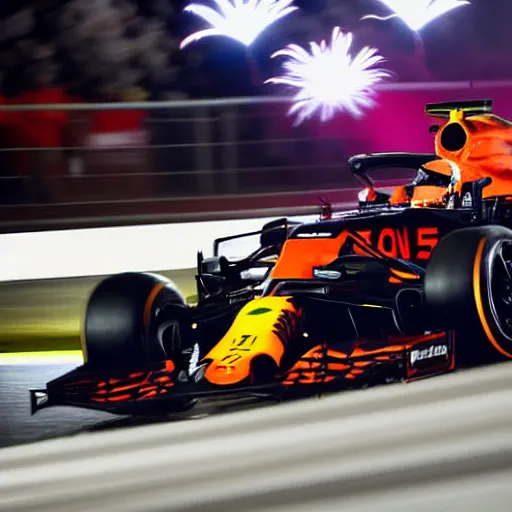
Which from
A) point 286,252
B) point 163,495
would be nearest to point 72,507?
point 163,495

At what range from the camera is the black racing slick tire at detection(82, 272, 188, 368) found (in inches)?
136

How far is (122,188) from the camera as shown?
4.88 meters

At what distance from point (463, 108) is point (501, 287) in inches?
35.6

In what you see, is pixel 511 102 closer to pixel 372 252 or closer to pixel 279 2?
pixel 372 252

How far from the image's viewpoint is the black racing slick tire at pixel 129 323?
3443 mm

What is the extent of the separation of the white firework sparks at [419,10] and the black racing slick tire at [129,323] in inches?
73.8

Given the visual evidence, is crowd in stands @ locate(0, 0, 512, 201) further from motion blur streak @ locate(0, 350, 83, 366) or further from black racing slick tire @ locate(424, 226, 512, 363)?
black racing slick tire @ locate(424, 226, 512, 363)

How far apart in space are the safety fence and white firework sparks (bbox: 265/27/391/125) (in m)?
0.10

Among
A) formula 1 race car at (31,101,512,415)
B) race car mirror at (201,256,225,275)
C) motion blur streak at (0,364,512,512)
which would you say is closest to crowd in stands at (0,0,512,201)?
formula 1 race car at (31,101,512,415)

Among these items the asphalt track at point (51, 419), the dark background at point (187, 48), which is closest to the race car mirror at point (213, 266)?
the asphalt track at point (51, 419)

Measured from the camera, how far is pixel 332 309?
3.36 meters

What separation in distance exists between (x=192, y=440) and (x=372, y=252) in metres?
0.98

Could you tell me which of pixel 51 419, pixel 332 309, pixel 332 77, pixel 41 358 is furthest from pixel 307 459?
pixel 332 77

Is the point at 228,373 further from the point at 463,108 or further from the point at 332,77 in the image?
the point at 332,77
